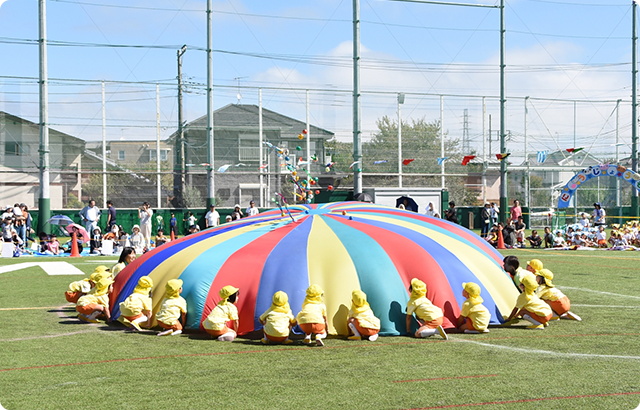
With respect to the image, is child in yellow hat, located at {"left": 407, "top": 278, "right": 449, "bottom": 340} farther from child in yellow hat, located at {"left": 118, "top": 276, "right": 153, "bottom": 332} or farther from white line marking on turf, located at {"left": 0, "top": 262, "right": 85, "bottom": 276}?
white line marking on turf, located at {"left": 0, "top": 262, "right": 85, "bottom": 276}

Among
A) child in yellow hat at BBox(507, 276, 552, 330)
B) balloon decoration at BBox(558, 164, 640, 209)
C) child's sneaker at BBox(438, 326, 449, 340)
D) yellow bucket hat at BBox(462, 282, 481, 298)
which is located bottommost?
child's sneaker at BBox(438, 326, 449, 340)

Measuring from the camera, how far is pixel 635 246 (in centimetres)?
2005

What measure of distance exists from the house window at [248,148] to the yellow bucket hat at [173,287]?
2251 cm

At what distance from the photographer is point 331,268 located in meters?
7.32

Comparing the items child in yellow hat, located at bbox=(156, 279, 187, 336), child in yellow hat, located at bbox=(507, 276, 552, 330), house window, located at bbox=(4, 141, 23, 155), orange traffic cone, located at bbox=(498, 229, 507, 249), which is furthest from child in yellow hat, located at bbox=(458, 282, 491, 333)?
house window, located at bbox=(4, 141, 23, 155)

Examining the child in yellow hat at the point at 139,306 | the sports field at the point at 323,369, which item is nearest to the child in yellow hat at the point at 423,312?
the sports field at the point at 323,369

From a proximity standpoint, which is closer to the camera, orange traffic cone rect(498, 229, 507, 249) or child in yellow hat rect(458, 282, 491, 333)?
child in yellow hat rect(458, 282, 491, 333)

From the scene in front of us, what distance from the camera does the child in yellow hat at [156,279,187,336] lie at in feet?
23.3

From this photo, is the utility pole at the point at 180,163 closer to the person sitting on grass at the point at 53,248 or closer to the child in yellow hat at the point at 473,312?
the person sitting on grass at the point at 53,248

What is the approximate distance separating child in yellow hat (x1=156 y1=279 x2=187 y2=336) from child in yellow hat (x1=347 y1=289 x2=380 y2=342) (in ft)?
6.45

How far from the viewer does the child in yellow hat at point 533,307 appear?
7438 mm

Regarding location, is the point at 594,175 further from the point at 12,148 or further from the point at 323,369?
the point at 12,148

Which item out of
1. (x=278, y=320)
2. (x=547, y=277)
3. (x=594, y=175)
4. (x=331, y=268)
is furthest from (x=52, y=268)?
(x=594, y=175)

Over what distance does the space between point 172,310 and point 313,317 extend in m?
1.71
